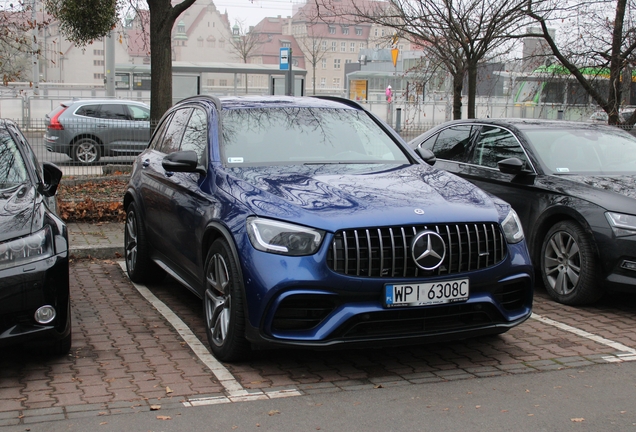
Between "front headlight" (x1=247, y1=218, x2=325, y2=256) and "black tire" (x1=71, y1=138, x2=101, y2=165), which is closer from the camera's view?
"front headlight" (x1=247, y1=218, x2=325, y2=256)

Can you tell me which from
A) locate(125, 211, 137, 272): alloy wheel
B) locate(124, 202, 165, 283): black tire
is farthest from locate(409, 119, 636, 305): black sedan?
locate(125, 211, 137, 272): alloy wheel

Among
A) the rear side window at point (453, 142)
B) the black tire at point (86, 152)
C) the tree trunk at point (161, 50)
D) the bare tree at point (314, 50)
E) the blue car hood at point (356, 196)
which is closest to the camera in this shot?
the blue car hood at point (356, 196)

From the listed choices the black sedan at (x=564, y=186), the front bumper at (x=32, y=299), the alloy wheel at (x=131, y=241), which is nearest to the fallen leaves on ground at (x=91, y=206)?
the alloy wheel at (x=131, y=241)

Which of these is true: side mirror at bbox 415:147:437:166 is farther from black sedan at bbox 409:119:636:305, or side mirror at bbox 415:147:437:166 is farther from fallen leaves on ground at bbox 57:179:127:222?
fallen leaves on ground at bbox 57:179:127:222

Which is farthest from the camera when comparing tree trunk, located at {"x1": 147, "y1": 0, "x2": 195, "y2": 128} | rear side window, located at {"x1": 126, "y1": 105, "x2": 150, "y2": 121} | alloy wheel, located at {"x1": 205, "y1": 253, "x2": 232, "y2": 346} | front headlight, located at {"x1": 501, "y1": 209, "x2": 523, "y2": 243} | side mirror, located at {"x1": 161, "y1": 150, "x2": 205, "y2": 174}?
rear side window, located at {"x1": 126, "y1": 105, "x2": 150, "y2": 121}

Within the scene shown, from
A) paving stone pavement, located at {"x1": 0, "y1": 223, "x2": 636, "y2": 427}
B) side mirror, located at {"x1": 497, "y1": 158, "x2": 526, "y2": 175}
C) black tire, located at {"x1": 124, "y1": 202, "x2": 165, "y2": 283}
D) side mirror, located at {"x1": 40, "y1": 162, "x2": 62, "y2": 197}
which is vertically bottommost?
paving stone pavement, located at {"x1": 0, "y1": 223, "x2": 636, "y2": 427}

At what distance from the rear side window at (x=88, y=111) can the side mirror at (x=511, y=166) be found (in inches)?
540

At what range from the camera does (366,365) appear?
16.2 feet

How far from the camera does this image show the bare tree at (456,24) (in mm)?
14180

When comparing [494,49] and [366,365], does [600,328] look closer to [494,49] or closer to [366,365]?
[366,365]

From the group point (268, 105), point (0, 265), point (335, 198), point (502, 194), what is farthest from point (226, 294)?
point (502, 194)

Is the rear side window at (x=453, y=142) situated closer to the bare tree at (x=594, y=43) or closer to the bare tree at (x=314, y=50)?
the bare tree at (x=594, y=43)

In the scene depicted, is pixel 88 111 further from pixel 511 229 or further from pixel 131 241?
pixel 511 229

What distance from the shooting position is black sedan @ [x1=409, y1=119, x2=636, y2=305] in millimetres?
6270
